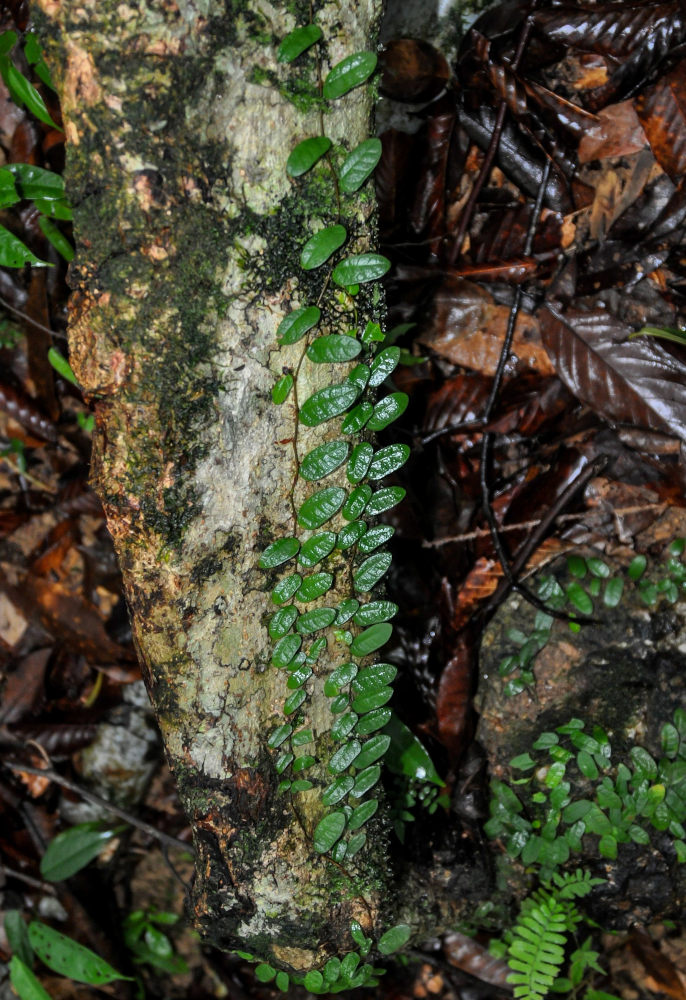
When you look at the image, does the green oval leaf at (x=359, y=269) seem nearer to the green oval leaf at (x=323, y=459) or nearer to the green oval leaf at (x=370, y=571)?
the green oval leaf at (x=323, y=459)

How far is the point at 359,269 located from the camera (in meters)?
1.57

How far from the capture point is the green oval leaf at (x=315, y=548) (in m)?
1.66

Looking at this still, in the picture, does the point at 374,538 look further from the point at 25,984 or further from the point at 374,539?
the point at 25,984

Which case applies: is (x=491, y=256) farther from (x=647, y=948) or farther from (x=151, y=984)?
(x=151, y=984)

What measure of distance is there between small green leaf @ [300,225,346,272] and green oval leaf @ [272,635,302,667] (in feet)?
2.82

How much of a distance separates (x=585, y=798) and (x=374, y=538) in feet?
4.06

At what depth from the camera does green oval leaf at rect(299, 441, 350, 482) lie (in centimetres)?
162

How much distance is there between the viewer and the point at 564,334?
2258mm

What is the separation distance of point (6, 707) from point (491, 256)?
2631 mm

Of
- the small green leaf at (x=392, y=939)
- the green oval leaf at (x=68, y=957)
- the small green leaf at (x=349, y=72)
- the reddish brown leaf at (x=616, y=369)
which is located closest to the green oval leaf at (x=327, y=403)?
the small green leaf at (x=349, y=72)

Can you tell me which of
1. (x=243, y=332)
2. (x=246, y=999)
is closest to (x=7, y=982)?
(x=246, y=999)

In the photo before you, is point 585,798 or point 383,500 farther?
point 585,798

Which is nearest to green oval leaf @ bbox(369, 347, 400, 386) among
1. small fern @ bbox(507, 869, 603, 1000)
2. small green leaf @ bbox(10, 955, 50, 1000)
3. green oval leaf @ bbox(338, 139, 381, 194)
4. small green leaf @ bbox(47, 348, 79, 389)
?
green oval leaf @ bbox(338, 139, 381, 194)

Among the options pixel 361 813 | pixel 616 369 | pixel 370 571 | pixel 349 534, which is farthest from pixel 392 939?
pixel 616 369
